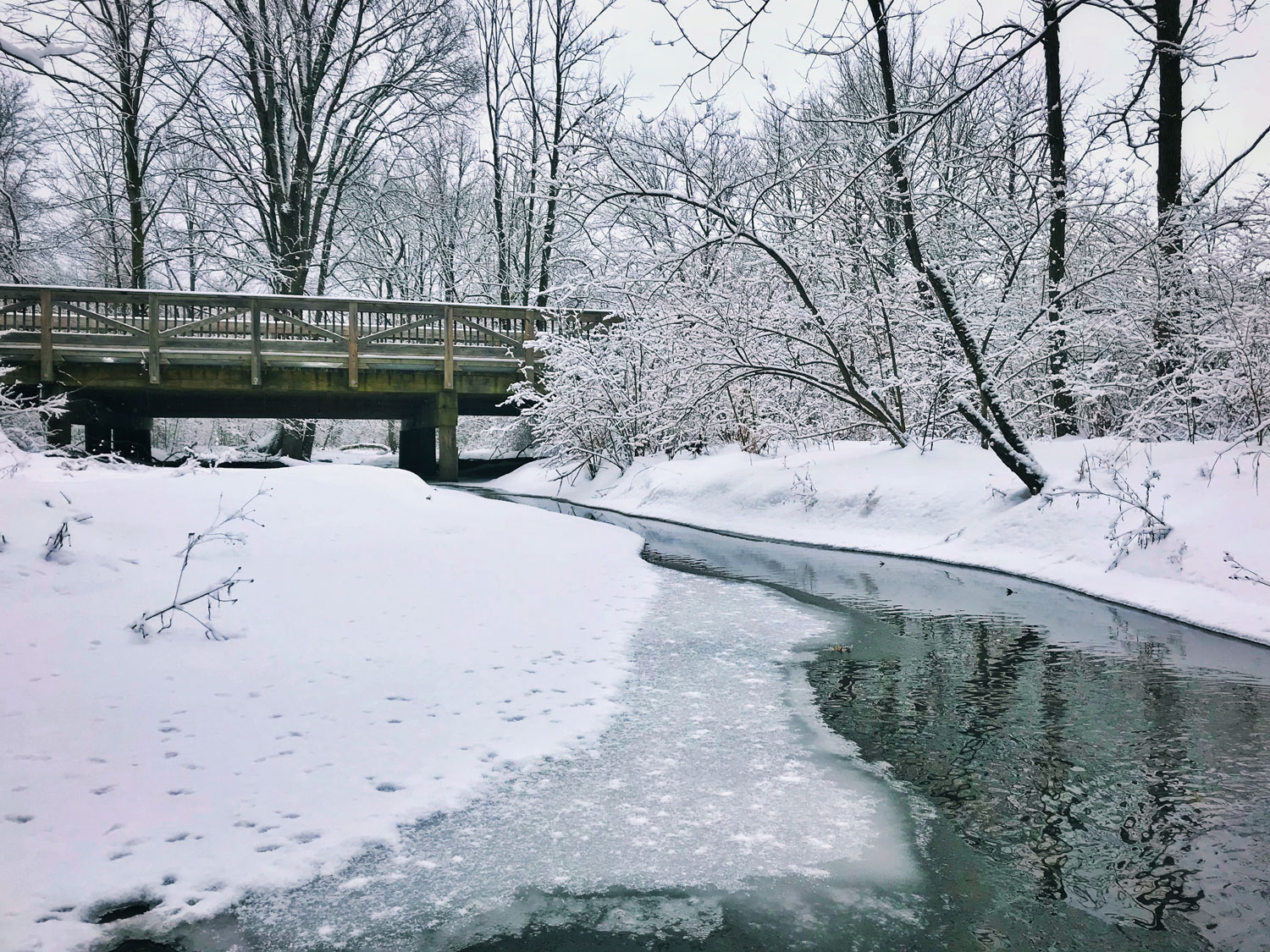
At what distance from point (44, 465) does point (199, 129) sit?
14183 mm

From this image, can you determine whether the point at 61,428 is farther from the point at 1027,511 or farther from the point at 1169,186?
the point at 1169,186

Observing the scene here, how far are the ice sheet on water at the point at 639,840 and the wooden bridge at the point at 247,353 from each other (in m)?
14.3

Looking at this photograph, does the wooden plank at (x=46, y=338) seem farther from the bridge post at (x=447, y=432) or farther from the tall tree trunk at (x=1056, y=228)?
the tall tree trunk at (x=1056, y=228)

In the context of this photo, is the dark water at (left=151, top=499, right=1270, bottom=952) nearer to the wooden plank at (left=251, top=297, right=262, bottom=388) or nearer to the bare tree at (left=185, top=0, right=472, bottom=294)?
the wooden plank at (left=251, top=297, right=262, bottom=388)

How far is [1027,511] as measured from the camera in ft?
30.0

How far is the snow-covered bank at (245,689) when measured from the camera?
104 inches

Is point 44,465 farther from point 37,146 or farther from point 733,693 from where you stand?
point 37,146

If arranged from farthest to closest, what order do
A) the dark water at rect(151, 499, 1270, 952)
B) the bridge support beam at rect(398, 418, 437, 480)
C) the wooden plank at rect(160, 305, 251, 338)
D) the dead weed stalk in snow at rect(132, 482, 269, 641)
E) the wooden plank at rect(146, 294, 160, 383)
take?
the bridge support beam at rect(398, 418, 437, 480), the wooden plank at rect(160, 305, 251, 338), the wooden plank at rect(146, 294, 160, 383), the dead weed stalk in snow at rect(132, 482, 269, 641), the dark water at rect(151, 499, 1270, 952)

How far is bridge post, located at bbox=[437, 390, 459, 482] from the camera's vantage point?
720 inches

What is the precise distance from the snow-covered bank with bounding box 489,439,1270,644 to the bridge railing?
5.51m

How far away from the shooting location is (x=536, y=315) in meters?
18.4

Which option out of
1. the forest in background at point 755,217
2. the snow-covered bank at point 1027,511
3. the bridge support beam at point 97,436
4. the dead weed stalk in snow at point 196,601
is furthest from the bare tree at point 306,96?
the dead weed stalk in snow at point 196,601

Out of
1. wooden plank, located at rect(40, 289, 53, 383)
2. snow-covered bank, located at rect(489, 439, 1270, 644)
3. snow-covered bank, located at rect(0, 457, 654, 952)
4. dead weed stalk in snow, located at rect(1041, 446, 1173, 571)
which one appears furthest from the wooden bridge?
dead weed stalk in snow, located at rect(1041, 446, 1173, 571)

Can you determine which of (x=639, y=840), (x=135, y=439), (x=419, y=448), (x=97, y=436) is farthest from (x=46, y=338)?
(x=639, y=840)
